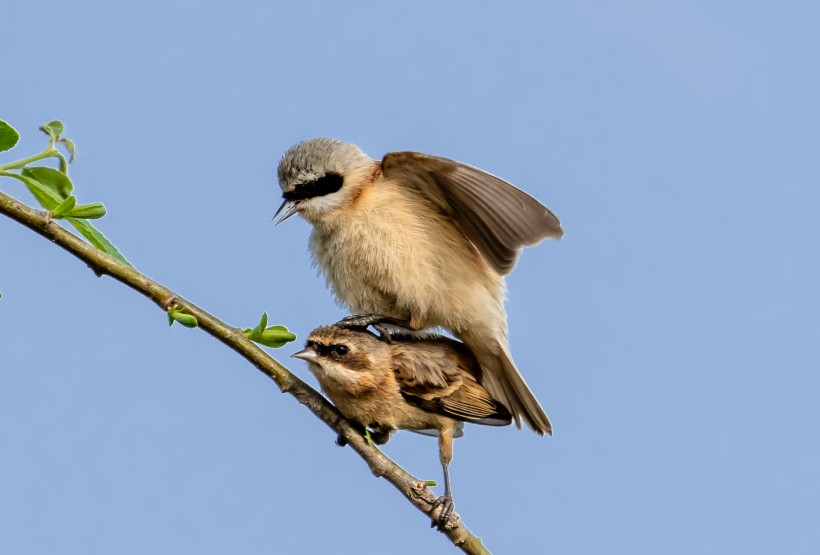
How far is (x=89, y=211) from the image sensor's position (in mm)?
2951

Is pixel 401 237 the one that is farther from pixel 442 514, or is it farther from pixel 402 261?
pixel 442 514

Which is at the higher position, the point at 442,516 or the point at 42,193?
the point at 42,193

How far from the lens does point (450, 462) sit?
4.82 metres

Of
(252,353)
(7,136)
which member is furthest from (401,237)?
(7,136)

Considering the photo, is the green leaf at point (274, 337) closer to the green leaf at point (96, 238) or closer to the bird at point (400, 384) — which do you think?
the green leaf at point (96, 238)

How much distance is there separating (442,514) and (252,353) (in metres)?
1.08

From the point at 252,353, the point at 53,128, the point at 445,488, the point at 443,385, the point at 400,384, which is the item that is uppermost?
the point at 443,385

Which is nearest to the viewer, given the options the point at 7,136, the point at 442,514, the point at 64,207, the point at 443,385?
the point at 7,136

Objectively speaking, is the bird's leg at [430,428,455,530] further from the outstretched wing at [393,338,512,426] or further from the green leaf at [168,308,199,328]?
the green leaf at [168,308,199,328]

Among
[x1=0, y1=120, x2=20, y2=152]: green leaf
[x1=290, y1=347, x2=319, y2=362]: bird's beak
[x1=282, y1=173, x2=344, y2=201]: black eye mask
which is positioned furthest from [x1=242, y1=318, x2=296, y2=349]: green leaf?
[x1=282, y1=173, x2=344, y2=201]: black eye mask

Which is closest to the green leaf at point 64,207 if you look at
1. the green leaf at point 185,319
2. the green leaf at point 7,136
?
the green leaf at point 7,136

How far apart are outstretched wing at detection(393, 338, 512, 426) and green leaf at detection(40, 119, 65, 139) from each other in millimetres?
2165

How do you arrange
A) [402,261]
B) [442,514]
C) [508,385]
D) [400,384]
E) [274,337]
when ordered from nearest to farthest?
[274,337] → [442,514] → [400,384] → [402,261] → [508,385]

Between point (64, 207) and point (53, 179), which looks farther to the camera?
point (53, 179)
